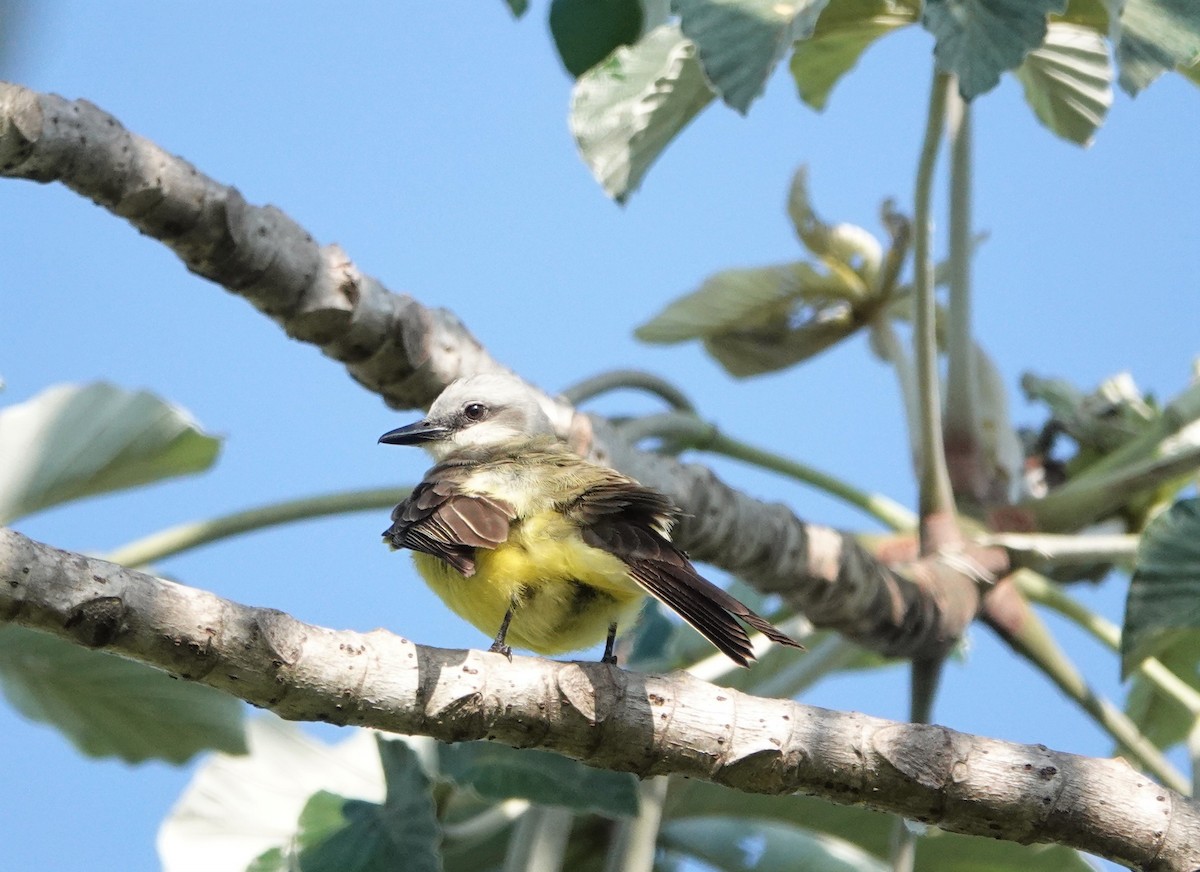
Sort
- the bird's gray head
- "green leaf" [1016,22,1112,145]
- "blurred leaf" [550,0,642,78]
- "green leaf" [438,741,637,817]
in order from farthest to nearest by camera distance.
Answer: "blurred leaf" [550,0,642,78] < "green leaf" [1016,22,1112,145] < the bird's gray head < "green leaf" [438,741,637,817]

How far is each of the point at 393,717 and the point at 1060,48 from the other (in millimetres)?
2075

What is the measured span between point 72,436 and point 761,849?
1.59m

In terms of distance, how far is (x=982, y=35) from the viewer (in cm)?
201

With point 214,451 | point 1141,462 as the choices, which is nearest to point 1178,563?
point 1141,462

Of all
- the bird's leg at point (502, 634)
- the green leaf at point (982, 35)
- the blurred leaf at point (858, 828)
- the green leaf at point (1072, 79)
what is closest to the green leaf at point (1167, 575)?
the blurred leaf at point (858, 828)

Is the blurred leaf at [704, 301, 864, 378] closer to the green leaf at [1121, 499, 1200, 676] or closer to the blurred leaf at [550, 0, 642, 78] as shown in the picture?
the blurred leaf at [550, 0, 642, 78]

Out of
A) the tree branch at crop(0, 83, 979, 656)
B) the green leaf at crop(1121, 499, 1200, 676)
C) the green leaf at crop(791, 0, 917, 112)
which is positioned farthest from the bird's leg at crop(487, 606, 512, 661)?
the green leaf at crop(791, 0, 917, 112)

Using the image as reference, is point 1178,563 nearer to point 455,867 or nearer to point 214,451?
point 455,867

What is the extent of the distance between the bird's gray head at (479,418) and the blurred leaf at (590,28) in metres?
0.83

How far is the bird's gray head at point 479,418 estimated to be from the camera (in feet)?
8.45

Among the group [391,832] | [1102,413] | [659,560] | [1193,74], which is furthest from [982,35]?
[1102,413]

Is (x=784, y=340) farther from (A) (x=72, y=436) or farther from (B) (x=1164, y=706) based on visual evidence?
(A) (x=72, y=436)

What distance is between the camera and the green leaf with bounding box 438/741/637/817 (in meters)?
2.28

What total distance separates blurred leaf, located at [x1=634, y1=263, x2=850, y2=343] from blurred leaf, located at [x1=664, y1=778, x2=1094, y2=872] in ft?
4.13
